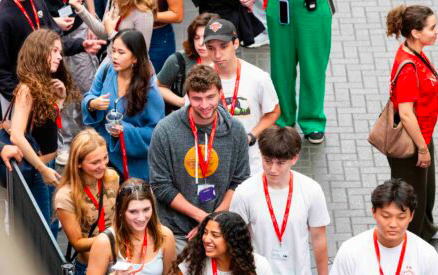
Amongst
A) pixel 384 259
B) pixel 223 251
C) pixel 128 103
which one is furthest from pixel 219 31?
pixel 384 259

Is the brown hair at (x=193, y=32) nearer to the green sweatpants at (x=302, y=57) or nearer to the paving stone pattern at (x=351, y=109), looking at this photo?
the green sweatpants at (x=302, y=57)

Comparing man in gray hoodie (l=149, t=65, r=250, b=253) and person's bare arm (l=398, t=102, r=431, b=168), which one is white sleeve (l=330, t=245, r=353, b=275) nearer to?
man in gray hoodie (l=149, t=65, r=250, b=253)

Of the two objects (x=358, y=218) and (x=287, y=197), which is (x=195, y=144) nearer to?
(x=287, y=197)

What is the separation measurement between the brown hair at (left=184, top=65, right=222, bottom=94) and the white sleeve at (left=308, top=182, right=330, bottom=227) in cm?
104

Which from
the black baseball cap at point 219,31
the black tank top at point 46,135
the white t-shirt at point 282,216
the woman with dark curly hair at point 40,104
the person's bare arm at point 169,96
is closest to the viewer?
the white t-shirt at point 282,216

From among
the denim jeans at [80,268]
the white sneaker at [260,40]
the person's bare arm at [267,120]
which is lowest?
the white sneaker at [260,40]

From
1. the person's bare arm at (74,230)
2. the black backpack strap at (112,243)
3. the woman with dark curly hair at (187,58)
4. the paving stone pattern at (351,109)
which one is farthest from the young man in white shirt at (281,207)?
the paving stone pattern at (351,109)

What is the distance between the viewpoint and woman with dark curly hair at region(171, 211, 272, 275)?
5.18m

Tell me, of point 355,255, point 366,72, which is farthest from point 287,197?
point 366,72

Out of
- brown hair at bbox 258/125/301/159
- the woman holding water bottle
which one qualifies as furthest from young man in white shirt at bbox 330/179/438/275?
the woman holding water bottle

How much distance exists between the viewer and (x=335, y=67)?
10680mm

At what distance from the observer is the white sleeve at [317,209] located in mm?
5691

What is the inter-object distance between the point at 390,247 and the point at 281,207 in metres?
0.79

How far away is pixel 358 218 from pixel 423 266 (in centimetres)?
319
